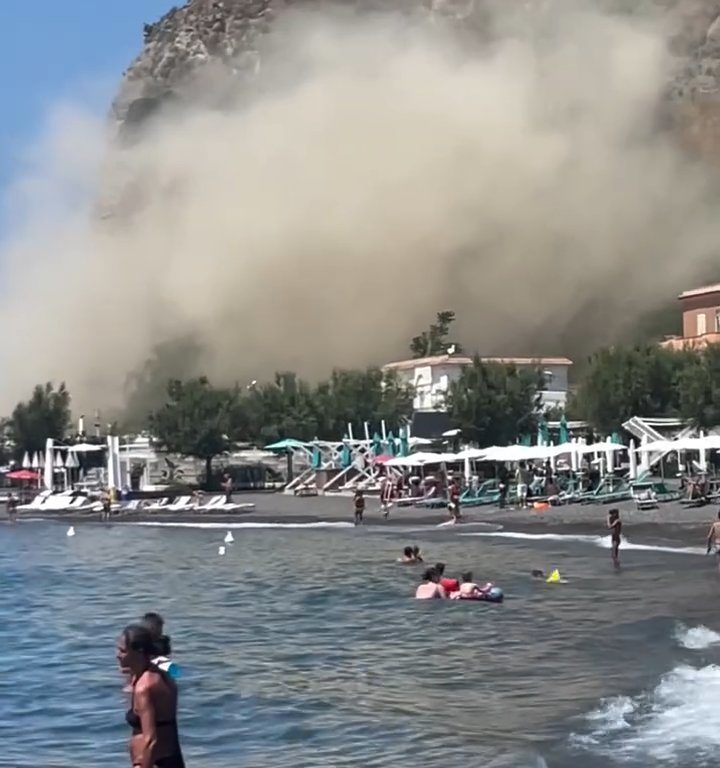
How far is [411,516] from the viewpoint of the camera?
53906 millimetres

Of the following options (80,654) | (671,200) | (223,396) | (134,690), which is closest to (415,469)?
(223,396)

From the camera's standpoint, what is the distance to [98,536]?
5369 centimetres

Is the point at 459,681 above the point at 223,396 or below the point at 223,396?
below

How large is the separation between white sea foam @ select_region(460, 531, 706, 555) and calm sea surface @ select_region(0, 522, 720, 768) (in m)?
0.29

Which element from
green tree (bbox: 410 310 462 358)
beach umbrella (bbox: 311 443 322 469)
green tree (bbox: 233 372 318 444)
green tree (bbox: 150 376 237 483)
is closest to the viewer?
beach umbrella (bbox: 311 443 322 469)

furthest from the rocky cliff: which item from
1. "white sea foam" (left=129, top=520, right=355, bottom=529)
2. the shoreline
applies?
"white sea foam" (left=129, top=520, right=355, bottom=529)

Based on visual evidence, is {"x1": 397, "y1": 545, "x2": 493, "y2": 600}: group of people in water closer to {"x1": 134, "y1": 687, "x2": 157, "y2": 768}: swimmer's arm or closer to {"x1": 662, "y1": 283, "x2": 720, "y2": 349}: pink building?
{"x1": 134, "y1": 687, "x2": 157, "y2": 768}: swimmer's arm

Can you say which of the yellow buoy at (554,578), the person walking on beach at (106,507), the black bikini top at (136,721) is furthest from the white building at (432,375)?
the black bikini top at (136,721)

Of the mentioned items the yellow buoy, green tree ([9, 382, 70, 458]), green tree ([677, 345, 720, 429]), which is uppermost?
green tree ([9, 382, 70, 458])

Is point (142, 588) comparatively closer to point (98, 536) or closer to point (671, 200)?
point (98, 536)

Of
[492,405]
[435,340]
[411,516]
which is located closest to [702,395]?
[492,405]

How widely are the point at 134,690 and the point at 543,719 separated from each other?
27.7ft

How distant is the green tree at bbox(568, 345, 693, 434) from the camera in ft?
224

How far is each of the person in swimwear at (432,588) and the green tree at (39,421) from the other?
73.5 metres
